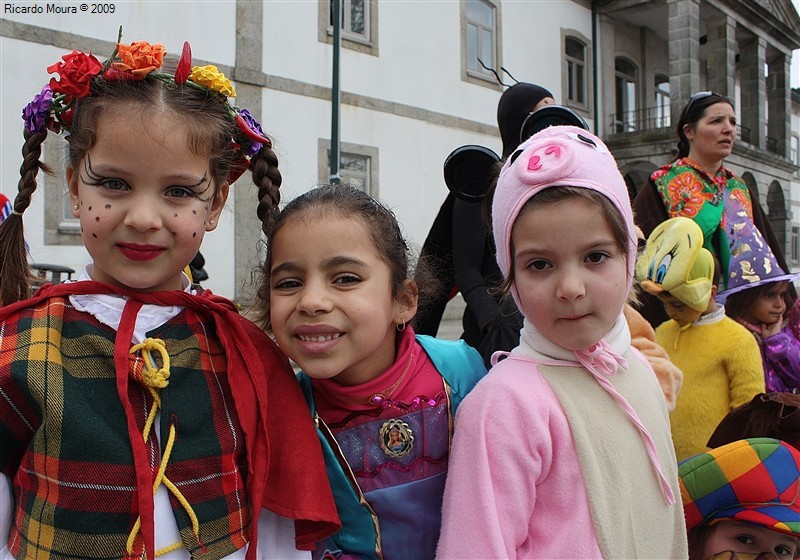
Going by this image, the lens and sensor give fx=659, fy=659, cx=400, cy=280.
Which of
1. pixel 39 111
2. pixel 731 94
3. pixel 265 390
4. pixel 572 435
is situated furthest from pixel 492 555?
pixel 731 94

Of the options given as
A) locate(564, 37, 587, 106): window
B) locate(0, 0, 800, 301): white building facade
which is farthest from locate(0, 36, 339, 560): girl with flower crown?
locate(564, 37, 587, 106): window

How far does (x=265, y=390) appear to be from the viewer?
1.43 metres

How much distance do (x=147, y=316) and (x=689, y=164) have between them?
315 centimetres

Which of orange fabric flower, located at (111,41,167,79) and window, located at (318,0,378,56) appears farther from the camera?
window, located at (318,0,378,56)

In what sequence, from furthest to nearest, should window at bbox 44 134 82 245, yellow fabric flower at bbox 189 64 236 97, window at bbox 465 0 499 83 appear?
window at bbox 465 0 499 83, window at bbox 44 134 82 245, yellow fabric flower at bbox 189 64 236 97

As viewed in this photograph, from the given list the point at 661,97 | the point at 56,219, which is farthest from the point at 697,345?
the point at 661,97

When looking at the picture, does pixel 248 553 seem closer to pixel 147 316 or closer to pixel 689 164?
pixel 147 316

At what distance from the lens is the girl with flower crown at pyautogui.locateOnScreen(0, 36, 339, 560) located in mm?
1272

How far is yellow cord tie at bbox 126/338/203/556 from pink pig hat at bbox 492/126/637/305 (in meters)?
0.78

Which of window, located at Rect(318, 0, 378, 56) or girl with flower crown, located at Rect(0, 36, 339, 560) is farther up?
window, located at Rect(318, 0, 378, 56)

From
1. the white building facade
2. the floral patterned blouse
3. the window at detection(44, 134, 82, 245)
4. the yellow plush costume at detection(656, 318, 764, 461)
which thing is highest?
the white building facade

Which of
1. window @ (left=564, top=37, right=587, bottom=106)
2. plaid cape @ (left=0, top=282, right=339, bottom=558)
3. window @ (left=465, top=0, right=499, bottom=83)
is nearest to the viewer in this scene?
plaid cape @ (left=0, top=282, right=339, bottom=558)

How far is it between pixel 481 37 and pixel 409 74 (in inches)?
95.5

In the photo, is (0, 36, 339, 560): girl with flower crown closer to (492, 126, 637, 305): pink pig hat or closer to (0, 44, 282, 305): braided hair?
(0, 44, 282, 305): braided hair
